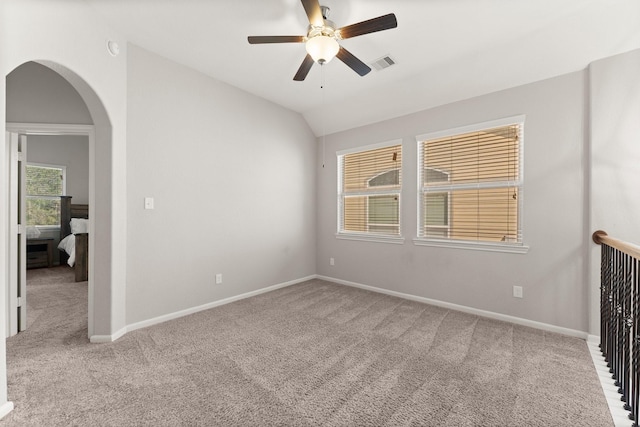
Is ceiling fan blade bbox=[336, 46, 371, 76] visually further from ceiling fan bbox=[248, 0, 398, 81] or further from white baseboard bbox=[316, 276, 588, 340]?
white baseboard bbox=[316, 276, 588, 340]

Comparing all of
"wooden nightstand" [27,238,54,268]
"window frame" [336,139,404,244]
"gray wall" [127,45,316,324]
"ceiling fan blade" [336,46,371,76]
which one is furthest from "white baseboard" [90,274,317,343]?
"wooden nightstand" [27,238,54,268]

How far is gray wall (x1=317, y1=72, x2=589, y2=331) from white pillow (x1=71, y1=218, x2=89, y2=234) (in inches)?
239

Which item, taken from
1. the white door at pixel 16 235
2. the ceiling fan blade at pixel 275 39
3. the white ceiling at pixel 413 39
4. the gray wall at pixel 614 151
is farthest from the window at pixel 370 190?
the white door at pixel 16 235

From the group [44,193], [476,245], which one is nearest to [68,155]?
[44,193]

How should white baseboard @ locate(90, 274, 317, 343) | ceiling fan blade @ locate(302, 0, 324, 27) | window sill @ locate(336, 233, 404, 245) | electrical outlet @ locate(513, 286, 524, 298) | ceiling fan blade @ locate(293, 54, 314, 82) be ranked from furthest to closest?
window sill @ locate(336, 233, 404, 245), electrical outlet @ locate(513, 286, 524, 298), white baseboard @ locate(90, 274, 317, 343), ceiling fan blade @ locate(293, 54, 314, 82), ceiling fan blade @ locate(302, 0, 324, 27)

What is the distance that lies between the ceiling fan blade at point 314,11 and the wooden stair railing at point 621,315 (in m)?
2.39

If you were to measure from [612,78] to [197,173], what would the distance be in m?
4.22

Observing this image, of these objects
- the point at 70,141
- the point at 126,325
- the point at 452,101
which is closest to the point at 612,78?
the point at 452,101

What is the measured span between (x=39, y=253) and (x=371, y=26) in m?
6.93

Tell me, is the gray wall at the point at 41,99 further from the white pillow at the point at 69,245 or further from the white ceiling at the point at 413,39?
the white pillow at the point at 69,245

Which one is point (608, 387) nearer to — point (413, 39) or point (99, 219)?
point (413, 39)

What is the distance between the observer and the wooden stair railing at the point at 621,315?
162 cm

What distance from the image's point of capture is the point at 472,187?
3373 millimetres

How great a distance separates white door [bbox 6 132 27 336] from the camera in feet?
8.53
